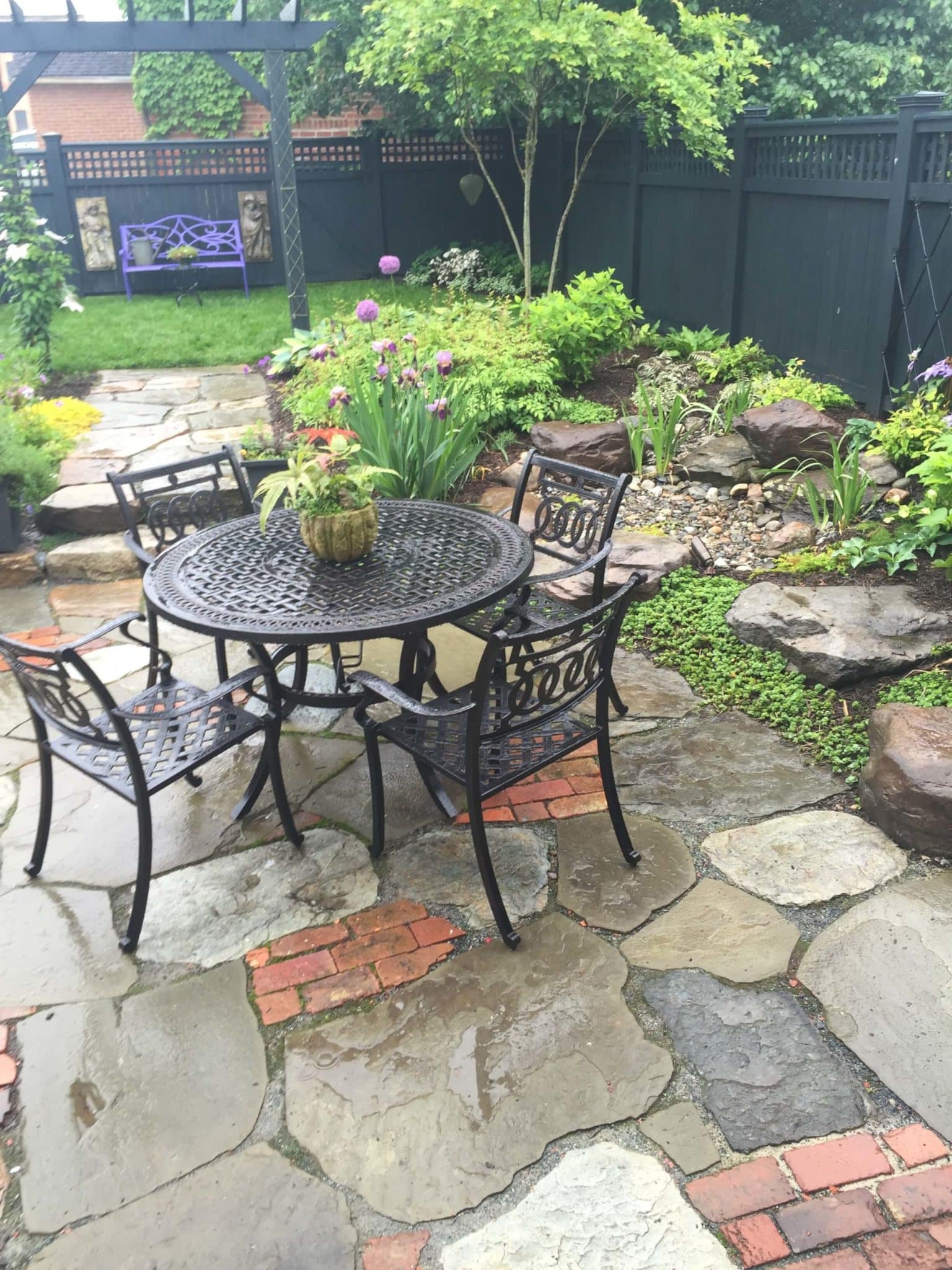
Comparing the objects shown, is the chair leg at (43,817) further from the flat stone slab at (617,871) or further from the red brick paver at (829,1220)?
the red brick paver at (829,1220)

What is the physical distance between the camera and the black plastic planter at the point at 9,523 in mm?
4648

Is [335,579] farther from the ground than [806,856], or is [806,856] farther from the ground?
[335,579]

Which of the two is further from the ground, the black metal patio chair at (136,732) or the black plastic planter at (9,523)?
the black metal patio chair at (136,732)

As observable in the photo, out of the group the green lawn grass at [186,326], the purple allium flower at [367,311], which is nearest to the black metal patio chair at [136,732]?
the purple allium flower at [367,311]

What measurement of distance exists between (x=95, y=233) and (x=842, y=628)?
1025cm

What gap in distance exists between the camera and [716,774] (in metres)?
3.01

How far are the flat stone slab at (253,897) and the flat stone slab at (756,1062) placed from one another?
32.2 inches

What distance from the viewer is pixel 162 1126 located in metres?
1.89

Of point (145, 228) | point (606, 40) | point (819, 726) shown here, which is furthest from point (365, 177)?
point (819, 726)

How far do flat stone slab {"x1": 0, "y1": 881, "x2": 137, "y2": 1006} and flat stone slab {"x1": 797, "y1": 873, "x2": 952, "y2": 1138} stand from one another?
1.60m

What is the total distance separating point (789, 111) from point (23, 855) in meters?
10.2

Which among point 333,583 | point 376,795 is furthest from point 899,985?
point 333,583

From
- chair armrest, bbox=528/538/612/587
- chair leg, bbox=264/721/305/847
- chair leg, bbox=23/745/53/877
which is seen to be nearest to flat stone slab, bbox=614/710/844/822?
chair armrest, bbox=528/538/612/587

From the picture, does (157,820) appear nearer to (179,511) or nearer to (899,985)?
(179,511)
